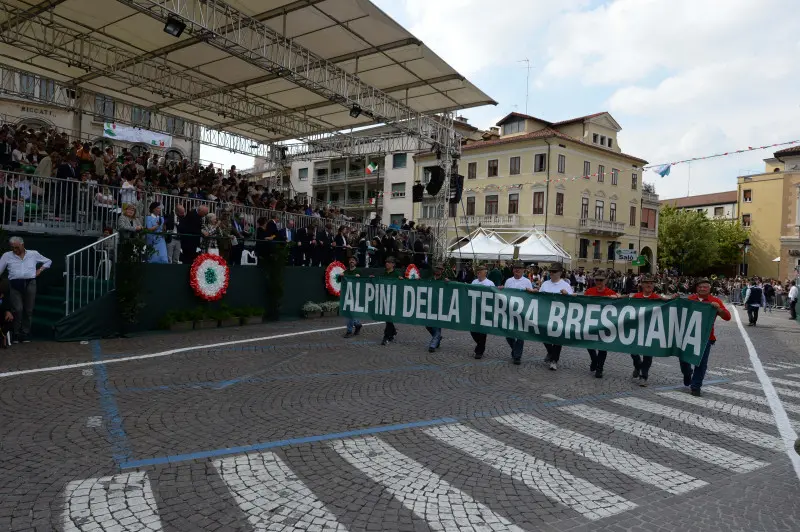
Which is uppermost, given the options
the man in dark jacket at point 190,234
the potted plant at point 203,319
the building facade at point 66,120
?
the building facade at point 66,120

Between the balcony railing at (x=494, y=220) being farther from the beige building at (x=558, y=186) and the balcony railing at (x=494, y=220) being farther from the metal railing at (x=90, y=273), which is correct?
the metal railing at (x=90, y=273)

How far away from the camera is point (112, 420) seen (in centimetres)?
604

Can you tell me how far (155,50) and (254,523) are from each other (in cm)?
1750

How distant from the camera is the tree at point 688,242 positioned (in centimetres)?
5866

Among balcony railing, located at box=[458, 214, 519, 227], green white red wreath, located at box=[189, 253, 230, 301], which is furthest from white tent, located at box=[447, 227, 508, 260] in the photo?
balcony railing, located at box=[458, 214, 519, 227]

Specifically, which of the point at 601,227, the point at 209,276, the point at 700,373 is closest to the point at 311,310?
the point at 209,276

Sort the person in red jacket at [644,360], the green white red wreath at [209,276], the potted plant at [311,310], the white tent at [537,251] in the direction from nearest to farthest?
the person in red jacket at [644,360], the green white red wreath at [209,276], the potted plant at [311,310], the white tent at [537,251]

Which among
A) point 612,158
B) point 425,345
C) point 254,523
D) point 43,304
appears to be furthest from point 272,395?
point 612,158

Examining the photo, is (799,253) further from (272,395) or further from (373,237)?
(272,395)

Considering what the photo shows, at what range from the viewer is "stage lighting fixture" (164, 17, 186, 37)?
12.6 m

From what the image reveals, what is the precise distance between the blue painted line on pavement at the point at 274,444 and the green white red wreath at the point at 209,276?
8483 millimetres

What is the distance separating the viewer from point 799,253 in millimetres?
55031

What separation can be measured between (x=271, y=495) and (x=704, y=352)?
22.6 feet

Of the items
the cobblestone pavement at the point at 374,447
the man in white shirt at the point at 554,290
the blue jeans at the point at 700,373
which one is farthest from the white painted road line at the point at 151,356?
the blue jeans at the point at 700,373
